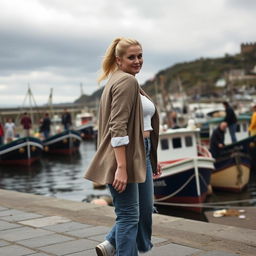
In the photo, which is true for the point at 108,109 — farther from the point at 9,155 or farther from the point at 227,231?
the point at 9,155

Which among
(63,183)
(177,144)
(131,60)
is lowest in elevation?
(63,183)

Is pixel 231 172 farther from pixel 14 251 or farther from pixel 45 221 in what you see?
pixel 14 251

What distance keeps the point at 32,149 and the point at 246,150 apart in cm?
1259

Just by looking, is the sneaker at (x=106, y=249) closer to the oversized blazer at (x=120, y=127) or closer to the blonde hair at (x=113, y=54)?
the oversized blazer at (x=120, y=127)

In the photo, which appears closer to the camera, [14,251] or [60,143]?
[14,251]

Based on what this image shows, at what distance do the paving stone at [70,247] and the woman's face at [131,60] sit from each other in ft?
6.62

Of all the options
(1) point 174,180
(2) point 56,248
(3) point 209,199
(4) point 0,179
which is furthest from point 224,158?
(2) point 56,248

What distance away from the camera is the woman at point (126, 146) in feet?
12.0

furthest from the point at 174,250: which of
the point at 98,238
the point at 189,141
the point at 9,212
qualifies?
the point at 189,141

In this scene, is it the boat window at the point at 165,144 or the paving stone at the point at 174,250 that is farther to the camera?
the boat window at the point at 165,144

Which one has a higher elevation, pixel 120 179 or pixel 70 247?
pixel 120 179

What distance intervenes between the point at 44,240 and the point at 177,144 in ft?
34.7

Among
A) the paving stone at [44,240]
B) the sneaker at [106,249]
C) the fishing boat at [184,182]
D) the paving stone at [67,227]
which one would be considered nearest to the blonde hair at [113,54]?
the sneaker at [106,249]

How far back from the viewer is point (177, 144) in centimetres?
1582
